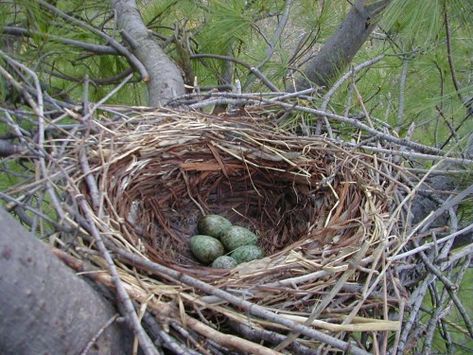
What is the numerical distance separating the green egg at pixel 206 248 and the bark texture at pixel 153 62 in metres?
0.37

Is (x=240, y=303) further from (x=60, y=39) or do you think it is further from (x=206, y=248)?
(x=60, y=39)

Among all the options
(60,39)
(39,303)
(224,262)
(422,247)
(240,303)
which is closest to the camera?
(39,303)

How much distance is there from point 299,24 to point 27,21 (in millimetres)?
937

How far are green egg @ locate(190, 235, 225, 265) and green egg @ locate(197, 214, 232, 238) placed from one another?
36 mm

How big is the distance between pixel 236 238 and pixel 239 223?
150 mm

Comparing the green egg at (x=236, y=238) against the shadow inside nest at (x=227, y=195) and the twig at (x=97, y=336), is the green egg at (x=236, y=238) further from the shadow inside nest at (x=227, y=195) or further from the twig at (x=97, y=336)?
the twig at (x=97, y=336)

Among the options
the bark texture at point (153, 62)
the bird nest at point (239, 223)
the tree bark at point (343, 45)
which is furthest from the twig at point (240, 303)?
the tree bark at point (343, 45)

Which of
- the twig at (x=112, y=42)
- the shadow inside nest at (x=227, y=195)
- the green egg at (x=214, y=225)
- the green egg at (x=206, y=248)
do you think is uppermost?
the twig at (x=112, y=42)

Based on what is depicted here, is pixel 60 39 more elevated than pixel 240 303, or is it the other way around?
pixel 60 39

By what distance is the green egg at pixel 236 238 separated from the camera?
5.05ft

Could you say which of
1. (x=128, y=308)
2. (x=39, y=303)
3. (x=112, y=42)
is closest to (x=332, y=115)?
(x=112, y=42)

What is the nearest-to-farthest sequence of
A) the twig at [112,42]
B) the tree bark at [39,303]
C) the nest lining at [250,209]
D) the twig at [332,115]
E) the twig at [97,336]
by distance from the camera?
the tree bark at [39,303]
the twig at [97,336]
the nest lining at [250,209]
the twig at [332,115]
the twig at [112,42]

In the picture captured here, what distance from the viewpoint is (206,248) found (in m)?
1.50

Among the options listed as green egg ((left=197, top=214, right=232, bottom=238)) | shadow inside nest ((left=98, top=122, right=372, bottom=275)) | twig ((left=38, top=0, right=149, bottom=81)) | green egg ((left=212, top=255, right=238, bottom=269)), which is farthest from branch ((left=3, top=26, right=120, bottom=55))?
green egg ((left=212, top=255, right=238, bottom=269))
